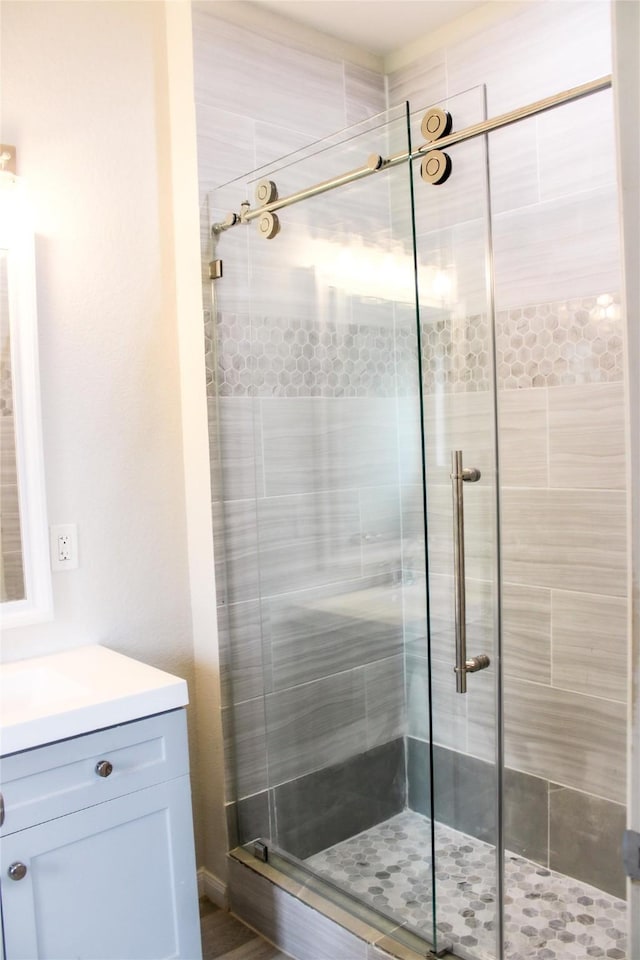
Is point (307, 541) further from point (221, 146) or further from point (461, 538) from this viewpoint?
point (221, 146)

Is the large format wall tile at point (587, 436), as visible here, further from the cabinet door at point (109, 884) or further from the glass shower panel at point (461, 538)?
the cabinet door at point (109, 884)

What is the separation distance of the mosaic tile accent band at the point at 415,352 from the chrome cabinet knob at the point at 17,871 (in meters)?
1.27

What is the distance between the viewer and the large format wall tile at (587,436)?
2162 millimetres

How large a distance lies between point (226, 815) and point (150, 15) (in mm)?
2343

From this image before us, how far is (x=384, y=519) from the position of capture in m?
2.00

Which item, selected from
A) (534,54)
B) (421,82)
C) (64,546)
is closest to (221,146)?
(421,82)

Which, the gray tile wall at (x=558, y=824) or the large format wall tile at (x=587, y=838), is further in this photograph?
the large format wall tile at (x=587, y=838)

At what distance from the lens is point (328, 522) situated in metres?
2.10

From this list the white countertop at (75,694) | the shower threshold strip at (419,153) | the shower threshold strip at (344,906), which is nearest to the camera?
the shower threshold strip at (419,153)

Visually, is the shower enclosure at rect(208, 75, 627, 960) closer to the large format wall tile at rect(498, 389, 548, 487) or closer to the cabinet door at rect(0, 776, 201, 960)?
the large format wall tile at rect(498, 389, 548, 487)

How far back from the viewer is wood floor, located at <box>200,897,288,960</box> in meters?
2.09

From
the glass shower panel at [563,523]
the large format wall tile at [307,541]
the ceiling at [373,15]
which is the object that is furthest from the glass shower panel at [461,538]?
the ceiling at [373,15]

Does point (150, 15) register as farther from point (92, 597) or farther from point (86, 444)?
point (92, 597)

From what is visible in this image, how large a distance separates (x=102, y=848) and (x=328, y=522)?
3.09 ft
